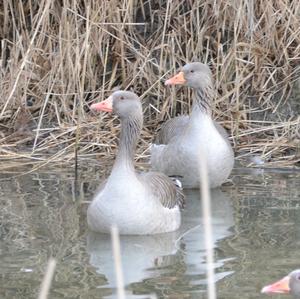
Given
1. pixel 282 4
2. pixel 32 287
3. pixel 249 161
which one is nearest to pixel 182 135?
pixel 249 161

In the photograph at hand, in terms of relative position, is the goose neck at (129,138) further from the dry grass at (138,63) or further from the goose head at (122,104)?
the dry grass at (138,63)

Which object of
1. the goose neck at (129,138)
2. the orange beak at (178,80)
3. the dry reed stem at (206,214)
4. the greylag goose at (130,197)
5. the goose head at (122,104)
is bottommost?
the dry reed stem at (206,214)

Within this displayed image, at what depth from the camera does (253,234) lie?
24.3 ft

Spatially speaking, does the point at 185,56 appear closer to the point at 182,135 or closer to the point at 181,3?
the point at 181,3

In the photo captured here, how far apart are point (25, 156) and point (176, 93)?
1870mm

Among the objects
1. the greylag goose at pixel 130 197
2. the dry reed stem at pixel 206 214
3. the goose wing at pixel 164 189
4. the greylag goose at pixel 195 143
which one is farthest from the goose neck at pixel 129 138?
the dry reed stem at pixel 206 214

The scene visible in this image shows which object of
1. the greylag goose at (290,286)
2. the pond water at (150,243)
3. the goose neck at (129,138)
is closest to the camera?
the greylag goose at (290,286)

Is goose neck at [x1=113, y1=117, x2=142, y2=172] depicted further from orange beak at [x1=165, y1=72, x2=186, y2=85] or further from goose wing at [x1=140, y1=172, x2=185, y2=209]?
orange beak at [x1=165, y1=72, x2=186, y2=85]

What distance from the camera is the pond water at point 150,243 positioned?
20.2 ft

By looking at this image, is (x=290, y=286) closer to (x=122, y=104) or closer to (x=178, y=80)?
(x=122, y=104)

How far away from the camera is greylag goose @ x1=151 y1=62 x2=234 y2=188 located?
881cm

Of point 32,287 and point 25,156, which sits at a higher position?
point 25,156

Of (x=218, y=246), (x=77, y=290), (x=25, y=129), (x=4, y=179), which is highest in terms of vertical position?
(x=25, y=129)

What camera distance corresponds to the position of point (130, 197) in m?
7.27
